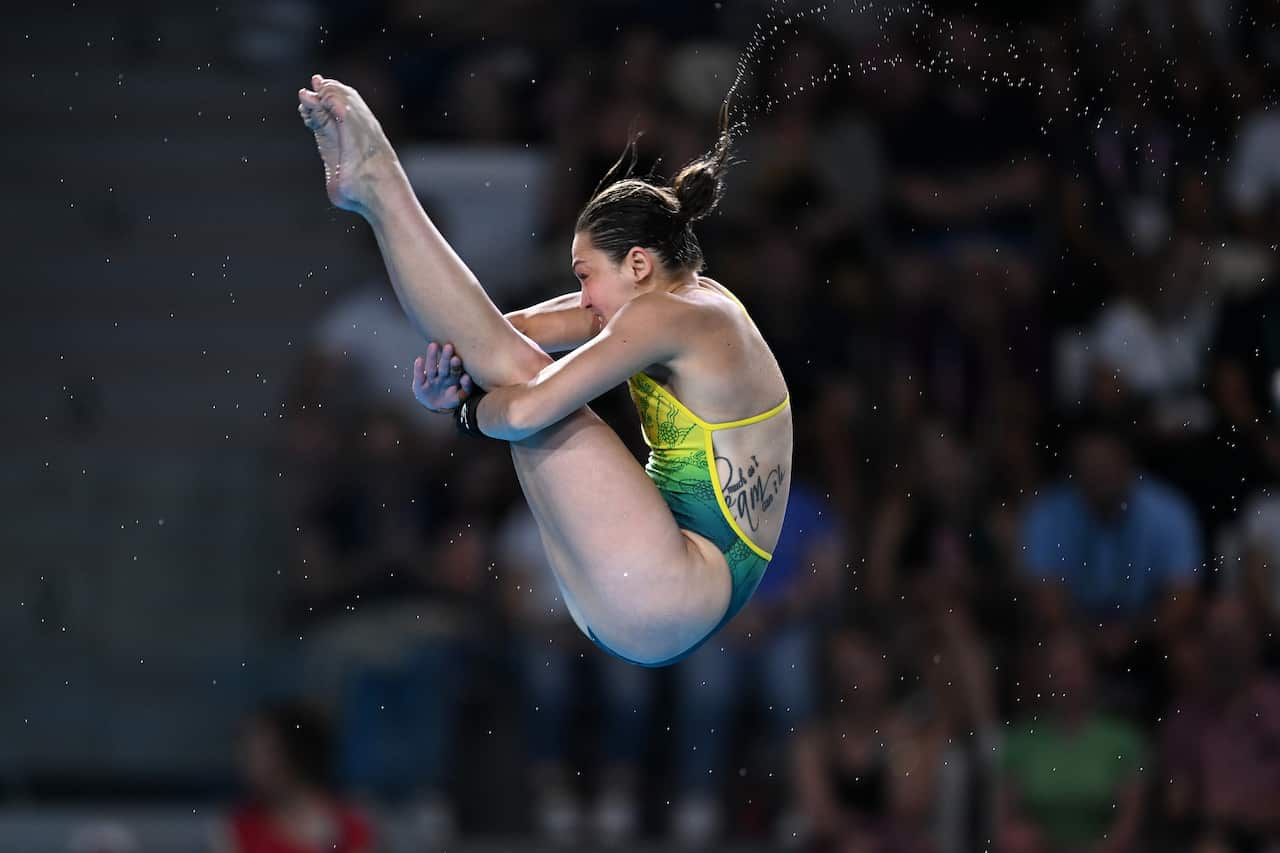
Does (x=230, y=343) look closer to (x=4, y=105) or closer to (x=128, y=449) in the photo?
(x=128, y=449)

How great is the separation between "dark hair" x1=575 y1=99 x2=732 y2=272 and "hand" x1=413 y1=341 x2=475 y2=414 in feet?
1.34

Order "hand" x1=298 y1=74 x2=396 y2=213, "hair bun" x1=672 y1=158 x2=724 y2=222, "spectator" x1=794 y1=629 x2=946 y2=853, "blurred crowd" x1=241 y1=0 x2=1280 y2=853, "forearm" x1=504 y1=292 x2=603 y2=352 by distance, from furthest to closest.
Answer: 1. "blurred crowd" x1=241 y1=0 x2=1280 y2=853
2. "spectator" x1=794 y1=629 x2=946 y2=853
3. "forearm" x1=504 y1=292 x2=603 y2=352
4. "hair bun" x1=672 y1=158 x2=724 y2=222
5. "hand" x1=298 y1=74 x2=396 y2=213

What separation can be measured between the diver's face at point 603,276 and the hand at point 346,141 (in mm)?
459

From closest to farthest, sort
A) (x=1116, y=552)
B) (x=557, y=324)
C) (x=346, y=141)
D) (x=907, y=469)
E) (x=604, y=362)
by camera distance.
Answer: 1. (x=604, y=362)
2. (x=346, y=141)
3. (x=557, y=324)
4. (x=1116, y=552)
5. (x=907, y=469)

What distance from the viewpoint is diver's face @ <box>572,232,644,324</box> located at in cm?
383

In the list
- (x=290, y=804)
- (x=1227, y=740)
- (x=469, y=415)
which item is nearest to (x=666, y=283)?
(x=469, y=415)

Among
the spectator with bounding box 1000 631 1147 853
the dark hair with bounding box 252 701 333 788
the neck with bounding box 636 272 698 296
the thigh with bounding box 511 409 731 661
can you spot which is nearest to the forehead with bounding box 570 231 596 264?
the neck with bounding box 636 272 698 296

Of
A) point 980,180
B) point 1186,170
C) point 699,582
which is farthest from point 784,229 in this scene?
point 699,582

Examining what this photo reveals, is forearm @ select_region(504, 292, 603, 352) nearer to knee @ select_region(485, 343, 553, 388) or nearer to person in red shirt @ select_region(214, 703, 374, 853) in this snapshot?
knee @ select_region(485, 343, 553, 388)

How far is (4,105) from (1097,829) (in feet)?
19.5

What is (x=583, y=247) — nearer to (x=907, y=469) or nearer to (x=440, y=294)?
(x=440, y=294)

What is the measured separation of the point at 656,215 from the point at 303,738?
9.27 ft
